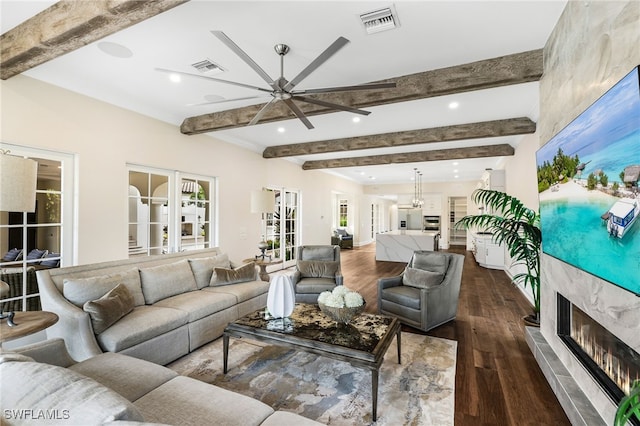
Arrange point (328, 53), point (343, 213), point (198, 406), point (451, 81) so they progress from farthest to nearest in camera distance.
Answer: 1. point (343, 213)
2. point (451, 81)
3. point (328, 53)
4. point (198, 406)

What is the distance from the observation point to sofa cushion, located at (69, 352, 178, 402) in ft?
5.22

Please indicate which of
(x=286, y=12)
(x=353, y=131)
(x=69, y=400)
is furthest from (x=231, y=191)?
(x=69, y=400)

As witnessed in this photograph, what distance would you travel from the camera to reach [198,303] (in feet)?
10.2

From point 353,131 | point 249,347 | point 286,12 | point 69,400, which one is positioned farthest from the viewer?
point 353,131

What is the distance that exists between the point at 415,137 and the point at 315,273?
9.83 ft

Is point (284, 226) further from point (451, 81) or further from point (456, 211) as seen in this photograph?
point (456, 211)

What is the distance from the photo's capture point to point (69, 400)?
0.91 metres

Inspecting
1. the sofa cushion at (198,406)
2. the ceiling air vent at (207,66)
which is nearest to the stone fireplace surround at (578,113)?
the sofa cushion at (198,406)

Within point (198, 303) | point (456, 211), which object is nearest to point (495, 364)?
point (198, 303)

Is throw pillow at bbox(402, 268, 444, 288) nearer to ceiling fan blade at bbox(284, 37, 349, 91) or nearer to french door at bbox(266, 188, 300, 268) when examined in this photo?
ceiling fan blade at bbox(284, 37, 349, 91)

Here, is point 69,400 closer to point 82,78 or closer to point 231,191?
point 82,78

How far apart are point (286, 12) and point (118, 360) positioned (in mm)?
2702

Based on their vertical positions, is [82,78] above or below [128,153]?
above

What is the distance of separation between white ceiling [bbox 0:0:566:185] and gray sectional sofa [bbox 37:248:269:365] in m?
2.11
